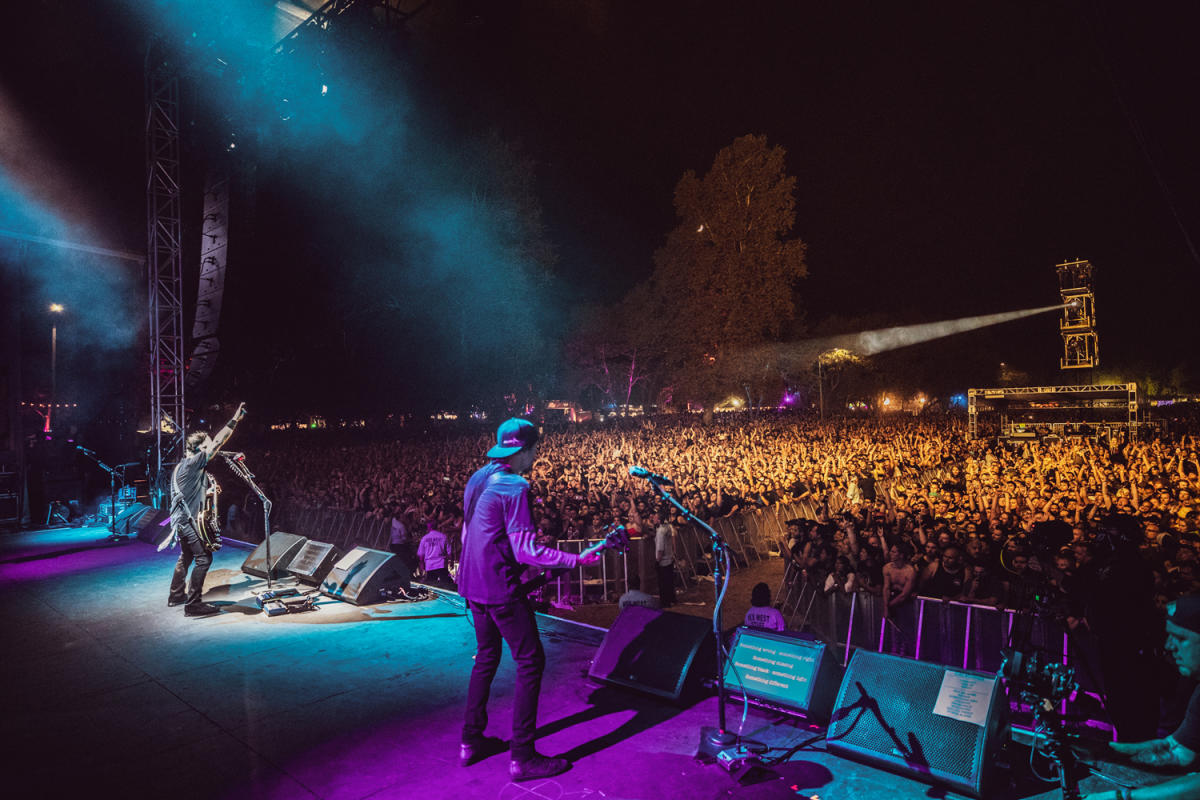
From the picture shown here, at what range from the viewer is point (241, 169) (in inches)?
497

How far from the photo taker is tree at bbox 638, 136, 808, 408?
2803 cm

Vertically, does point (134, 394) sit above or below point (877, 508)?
above

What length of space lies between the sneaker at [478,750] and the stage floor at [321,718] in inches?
1.9

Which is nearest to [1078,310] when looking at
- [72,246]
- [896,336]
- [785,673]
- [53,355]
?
[896,336]

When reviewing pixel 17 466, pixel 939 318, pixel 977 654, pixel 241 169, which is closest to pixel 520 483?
pixel 977 654

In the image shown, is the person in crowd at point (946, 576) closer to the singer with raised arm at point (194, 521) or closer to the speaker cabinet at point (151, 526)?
the singer with raised arm at point (194, 521)

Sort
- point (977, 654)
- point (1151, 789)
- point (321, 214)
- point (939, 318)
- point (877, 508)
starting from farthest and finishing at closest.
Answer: point (939, 318)
point (321, 214)
point (877, 508)
point (977, 654)
point (1151, 789)

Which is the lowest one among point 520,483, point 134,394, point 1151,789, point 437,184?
point 1151,789

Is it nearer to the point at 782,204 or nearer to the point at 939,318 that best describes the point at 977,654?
the point at 782,204

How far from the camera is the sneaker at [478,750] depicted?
3.32m

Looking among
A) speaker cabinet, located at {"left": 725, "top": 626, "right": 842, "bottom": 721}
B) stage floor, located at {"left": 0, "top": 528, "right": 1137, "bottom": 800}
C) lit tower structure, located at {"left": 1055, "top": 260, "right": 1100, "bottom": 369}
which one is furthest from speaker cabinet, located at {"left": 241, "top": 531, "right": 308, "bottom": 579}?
lit tower structure, located at {"left": 1055, "top": 260, "right": 1100, "bottom": 369}

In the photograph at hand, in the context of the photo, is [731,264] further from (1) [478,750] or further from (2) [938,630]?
(1) [478,750]

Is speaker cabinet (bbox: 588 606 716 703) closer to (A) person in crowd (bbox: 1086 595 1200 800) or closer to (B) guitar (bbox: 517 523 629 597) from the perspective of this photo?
(B) guitar (bbox: 517 523 629 597)

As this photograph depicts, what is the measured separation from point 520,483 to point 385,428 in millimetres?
31568
